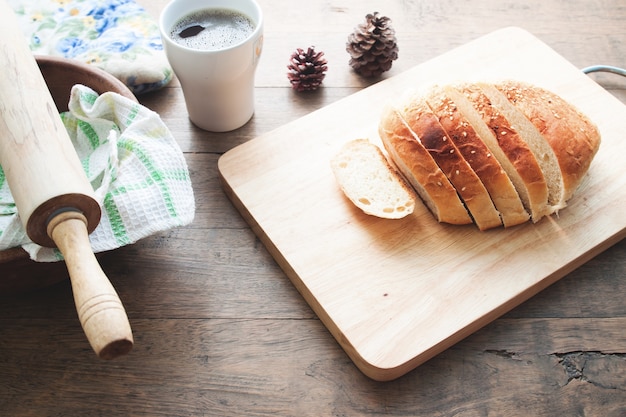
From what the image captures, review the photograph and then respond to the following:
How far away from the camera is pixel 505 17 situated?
1907 mm

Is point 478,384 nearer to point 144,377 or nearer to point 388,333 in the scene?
point 388,333

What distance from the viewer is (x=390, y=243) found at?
137 centimetres

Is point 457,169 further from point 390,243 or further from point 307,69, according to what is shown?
point 307,69

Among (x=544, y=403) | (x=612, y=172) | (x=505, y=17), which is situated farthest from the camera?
(x=505, y=17)

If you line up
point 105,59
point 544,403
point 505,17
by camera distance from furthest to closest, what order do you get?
point 505,17 → point 105,59 → point 544,403

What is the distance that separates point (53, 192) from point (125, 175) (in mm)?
261

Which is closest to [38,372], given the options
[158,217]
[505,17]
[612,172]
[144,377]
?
[144,377]

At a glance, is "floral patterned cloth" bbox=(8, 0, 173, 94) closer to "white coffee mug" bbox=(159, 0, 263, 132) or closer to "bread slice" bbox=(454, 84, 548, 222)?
"white coffee mug" bbox=(159, 0, 263, 132)

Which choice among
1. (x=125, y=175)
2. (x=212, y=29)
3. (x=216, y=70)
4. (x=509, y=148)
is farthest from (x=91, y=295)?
(x=509, y=148)

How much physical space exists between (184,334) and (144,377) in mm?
113

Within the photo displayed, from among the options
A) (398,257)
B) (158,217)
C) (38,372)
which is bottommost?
(38,372)

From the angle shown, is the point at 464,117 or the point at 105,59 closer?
the point at 464,117

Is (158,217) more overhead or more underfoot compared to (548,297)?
more overhead

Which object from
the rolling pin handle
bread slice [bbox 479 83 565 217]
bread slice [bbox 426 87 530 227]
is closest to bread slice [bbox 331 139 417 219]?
bread slice [bbox 426 87 530 227]
